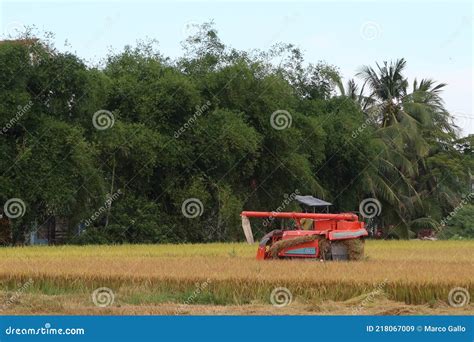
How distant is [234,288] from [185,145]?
20617 mm

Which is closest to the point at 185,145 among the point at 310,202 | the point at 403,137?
the point at 310,202

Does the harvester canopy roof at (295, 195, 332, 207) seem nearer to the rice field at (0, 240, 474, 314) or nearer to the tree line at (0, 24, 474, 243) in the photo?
the tree line at (0, 24, 474, 243)

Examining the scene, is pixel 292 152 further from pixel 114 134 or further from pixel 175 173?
pixel 114 134

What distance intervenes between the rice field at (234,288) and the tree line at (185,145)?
12686mm

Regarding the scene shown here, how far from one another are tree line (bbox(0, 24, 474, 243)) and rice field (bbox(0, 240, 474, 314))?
12.7 m

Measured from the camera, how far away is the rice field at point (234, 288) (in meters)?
13.7

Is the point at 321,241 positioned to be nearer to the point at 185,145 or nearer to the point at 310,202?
the point at 310,202

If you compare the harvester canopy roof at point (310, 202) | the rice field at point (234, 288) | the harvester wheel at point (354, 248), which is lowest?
the rice field at point (234, 288)

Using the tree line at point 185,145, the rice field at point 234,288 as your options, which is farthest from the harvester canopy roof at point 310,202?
the rice field at point 234,288

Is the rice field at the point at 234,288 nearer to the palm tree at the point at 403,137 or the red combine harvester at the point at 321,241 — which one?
the red combine harvester at the point at 321,241

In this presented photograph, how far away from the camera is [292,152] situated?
38.7m

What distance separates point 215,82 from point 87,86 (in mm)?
6691

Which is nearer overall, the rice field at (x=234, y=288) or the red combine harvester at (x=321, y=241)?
the rice field at (x=234, y=288)

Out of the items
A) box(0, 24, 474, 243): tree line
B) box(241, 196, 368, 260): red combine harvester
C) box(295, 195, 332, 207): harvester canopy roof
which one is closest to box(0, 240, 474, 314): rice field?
box(241, 196, 368, 260): red combine harvester
